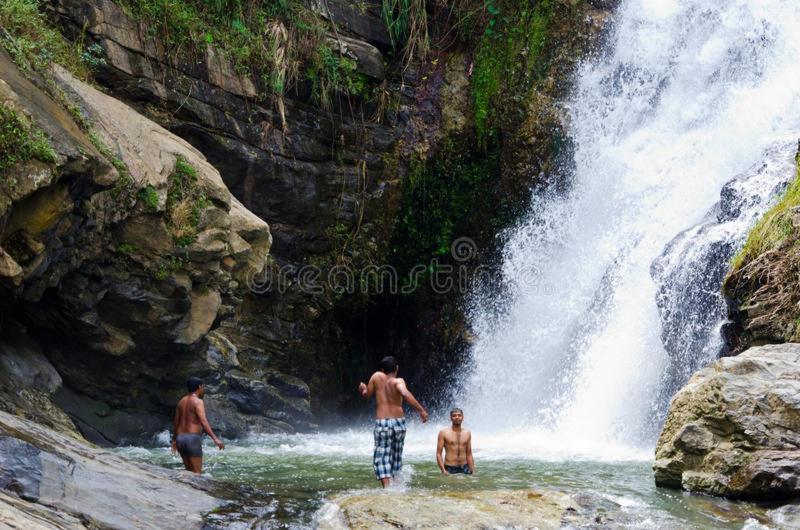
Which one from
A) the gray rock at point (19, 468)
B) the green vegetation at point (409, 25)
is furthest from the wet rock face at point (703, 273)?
the gray rock at point (19, 468)

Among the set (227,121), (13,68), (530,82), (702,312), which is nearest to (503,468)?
(702,312)

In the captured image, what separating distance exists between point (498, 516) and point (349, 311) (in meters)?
11.3

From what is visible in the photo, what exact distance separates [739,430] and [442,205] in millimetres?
10405

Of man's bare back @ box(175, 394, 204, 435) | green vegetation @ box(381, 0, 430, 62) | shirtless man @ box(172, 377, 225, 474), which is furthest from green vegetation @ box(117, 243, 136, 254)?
green vegetation @ box(381, 0, 430, 62)

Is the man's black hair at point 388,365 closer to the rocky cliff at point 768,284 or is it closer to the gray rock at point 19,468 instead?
the gray rock at point 19,468

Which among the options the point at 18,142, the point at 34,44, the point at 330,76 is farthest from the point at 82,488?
the point at 330,76

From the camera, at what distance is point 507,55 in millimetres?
17766

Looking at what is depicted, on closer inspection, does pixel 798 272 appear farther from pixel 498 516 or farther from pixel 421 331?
pixel 421 331

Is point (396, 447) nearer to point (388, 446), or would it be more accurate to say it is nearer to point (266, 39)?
point (388, 446)

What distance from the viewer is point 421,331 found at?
1784 cm

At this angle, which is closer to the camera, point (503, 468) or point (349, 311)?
point (503, 468)

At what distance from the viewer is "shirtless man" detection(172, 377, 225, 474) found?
9.26 metres

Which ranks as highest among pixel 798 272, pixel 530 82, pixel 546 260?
pixel 530 82

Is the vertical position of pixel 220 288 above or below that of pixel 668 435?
above
